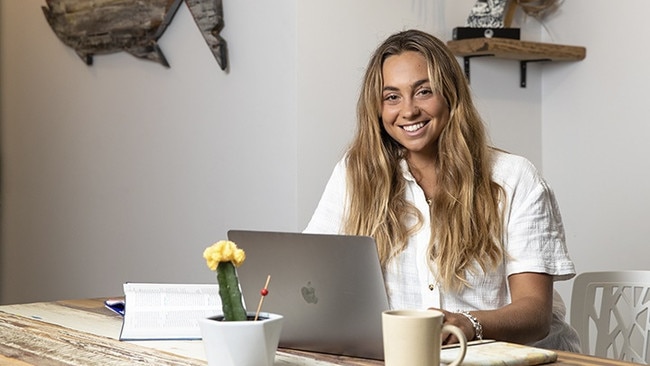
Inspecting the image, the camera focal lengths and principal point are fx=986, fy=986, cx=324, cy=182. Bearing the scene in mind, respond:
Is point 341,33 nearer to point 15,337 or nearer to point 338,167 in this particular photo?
point 338,167

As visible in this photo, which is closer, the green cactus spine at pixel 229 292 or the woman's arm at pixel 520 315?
the green cactus spine at pixel 229 292

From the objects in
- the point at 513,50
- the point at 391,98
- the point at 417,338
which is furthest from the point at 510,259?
the point at 513,50

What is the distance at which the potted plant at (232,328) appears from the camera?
1286mm

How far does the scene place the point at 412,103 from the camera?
6.66 feet

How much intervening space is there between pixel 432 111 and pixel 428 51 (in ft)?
0.41

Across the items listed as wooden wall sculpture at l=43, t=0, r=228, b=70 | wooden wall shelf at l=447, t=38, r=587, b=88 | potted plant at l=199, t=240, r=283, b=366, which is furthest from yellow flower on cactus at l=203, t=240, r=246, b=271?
wooden wall shelf at l=447, t=38, r=587, b=88

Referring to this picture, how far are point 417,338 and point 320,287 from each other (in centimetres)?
28

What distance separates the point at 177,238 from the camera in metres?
3.23

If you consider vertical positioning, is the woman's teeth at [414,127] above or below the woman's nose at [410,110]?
below

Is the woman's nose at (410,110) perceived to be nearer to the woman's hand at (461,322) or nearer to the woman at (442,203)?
the woman at (442,203)

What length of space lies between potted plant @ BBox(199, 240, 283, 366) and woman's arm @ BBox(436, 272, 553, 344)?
371mm

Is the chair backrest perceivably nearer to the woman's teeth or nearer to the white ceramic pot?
the woman's teeth

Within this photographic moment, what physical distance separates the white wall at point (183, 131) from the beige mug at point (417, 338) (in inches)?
62.3

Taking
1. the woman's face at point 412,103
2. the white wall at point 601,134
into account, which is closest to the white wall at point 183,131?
the white wall at point 601,134
